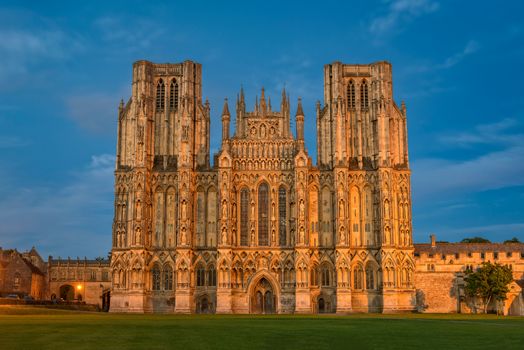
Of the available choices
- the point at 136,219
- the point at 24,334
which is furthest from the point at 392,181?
the point at 24,334

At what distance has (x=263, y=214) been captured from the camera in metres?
80.9

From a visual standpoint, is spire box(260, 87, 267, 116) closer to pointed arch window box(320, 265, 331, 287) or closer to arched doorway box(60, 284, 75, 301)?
pointed arch window box(320, 265, 331, 287)

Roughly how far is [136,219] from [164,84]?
18.4 m

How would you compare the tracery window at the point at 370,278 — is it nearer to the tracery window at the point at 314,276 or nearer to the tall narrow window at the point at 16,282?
the tracery window at the point at 314,276

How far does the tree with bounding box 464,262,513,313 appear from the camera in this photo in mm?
75688

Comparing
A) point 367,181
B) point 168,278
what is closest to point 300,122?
point 367,181

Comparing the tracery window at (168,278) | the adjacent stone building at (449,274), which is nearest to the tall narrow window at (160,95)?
the tracery window at (168,278)

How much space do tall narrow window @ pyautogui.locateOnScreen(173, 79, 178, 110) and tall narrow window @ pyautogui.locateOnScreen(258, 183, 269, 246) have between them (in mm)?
15563

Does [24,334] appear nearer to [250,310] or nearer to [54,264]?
[250,310]

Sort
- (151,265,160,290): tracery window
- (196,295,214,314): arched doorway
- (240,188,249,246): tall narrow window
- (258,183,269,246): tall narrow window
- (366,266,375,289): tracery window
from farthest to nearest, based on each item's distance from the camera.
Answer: (240,188,249,246): tall narrow window → (258,183,269,246): tall narrow window → (151,265,160,290): tracery window → (366,266,375,289): tracery window → (196,295,214,314): arched doorway

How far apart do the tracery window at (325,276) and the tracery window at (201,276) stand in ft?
46.0

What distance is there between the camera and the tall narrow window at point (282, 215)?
79875 mm

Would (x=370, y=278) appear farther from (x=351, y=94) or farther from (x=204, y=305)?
(x=351, y=94)

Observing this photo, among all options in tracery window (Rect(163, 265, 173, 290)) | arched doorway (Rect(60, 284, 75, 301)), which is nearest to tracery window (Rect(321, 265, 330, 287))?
tracery window (Rect(163, 265, 173, 290))
